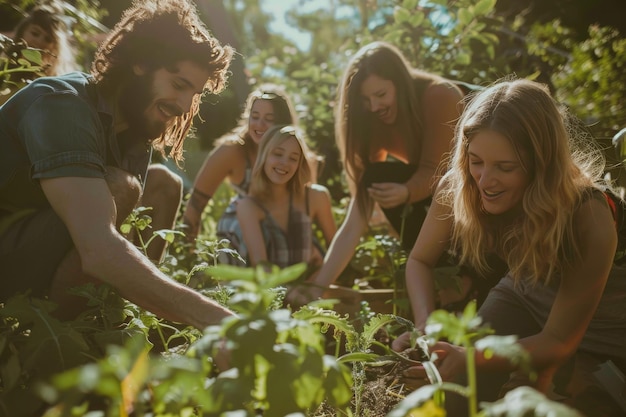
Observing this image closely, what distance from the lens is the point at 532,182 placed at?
6.78 ft

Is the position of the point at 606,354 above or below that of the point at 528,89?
below

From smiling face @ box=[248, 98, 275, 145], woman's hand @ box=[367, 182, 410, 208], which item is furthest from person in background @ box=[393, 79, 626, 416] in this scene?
smiling face @ box=[248, 98, 275, 145]

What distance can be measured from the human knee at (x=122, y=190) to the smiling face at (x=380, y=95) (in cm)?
148

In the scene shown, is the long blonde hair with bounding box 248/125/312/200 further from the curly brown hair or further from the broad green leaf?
the broad green leaf

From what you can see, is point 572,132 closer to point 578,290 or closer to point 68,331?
point 578,290

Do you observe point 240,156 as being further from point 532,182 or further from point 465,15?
point 532,182

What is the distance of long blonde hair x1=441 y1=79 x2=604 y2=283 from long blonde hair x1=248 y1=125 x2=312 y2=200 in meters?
1.80

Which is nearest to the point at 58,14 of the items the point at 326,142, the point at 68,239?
the point at 68,239

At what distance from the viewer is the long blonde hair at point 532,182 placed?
6.49 ft

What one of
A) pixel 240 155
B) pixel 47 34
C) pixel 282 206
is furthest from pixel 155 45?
pixel 240 155

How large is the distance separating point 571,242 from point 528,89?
0.52 metres

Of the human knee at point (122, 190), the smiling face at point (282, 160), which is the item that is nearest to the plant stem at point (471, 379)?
the human knee at point (122, 190)

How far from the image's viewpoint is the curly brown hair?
2453 mm

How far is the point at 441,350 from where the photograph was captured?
5.64 ft
